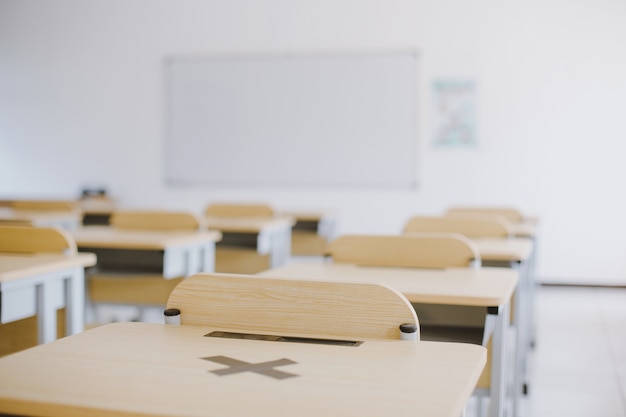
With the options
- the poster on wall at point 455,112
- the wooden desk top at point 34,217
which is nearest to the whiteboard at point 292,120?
the poster on wall at point 455,112

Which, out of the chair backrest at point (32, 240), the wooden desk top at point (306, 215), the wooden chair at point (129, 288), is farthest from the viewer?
the wooden desk top at point (306, 215)

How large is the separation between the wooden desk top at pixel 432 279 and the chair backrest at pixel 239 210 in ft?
8.73

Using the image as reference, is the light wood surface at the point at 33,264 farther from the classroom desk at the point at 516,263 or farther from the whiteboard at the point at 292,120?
the whiteboard at the point at 292,120

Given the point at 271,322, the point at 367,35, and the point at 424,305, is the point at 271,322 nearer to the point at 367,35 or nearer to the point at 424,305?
the point at 424,305

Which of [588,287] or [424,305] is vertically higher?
[424,305]

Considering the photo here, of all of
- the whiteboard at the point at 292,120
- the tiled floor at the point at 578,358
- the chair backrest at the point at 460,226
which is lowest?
the tiled floor at the point at 578,358

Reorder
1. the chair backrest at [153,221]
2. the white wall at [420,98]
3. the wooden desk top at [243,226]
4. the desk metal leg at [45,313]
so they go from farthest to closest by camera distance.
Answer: the white wall at [420,98] < the wooden desk top at [243,226] < the chair backrest at [153,221] < the desk metal leg at [45,313]

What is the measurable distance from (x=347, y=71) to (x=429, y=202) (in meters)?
1.45

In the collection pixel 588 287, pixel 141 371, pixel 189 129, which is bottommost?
pixel 588 287

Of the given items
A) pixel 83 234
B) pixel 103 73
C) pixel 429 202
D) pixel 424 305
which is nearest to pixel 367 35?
pixel 429 202

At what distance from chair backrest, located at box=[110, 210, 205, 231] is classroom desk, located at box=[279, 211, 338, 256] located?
159 cm

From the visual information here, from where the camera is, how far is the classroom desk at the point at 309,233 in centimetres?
570

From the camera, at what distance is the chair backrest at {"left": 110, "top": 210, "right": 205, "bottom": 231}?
4156mm

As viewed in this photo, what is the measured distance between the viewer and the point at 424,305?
7.86 feet
